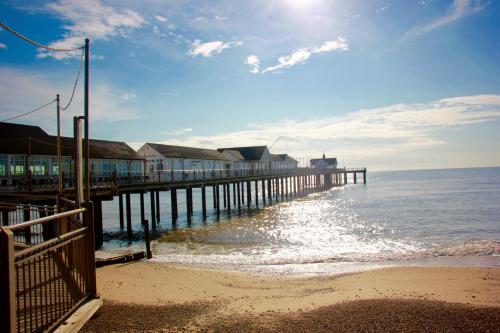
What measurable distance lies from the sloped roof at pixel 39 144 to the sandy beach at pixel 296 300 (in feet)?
49.4

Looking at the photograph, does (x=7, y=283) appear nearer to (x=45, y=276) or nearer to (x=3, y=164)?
(x=45, y=276)

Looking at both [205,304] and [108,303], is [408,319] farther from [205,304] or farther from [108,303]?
[108,303]

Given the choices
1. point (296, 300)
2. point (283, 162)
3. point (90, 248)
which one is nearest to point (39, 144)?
point (90, 248)

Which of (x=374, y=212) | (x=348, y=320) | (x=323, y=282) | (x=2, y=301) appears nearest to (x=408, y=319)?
(x=348, y=320)

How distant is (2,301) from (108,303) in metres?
4.20

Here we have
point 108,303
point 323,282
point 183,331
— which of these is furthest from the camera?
point 323,282

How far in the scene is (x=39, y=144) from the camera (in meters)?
25.9

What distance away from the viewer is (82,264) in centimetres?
641

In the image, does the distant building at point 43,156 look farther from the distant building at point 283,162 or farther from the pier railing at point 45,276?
the distant building at point 283,162

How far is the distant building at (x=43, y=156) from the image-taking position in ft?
74.2

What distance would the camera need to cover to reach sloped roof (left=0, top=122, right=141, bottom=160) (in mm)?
23656

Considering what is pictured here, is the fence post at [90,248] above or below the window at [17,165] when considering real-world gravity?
below

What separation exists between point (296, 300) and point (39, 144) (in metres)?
24.0

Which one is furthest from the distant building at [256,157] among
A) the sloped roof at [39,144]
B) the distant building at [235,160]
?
the sloped roof at [39,144]
